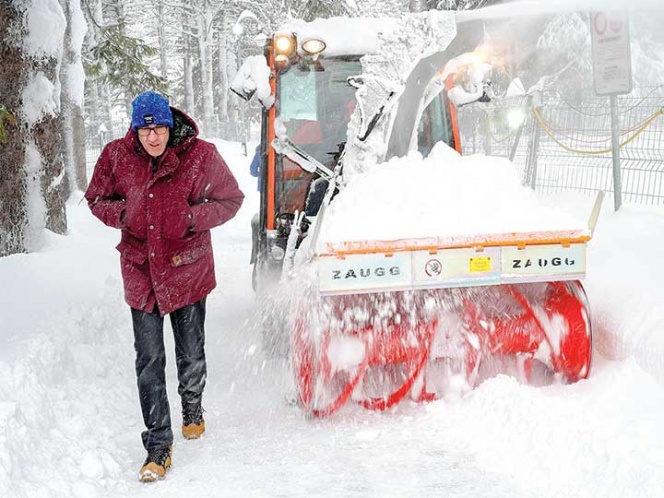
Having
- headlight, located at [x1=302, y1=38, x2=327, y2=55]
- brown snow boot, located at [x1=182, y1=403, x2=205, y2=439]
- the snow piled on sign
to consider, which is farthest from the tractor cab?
brown snow boot, located at [x1=182, y1=403, x2=205, y2=439]

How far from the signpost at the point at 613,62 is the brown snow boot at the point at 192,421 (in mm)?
5944

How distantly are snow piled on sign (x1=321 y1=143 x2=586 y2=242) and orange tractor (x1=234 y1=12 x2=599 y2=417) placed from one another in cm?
8

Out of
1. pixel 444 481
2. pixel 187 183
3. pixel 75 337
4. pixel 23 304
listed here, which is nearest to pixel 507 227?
pixel 444 481

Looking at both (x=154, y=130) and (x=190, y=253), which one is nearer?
(x=154, y=130)

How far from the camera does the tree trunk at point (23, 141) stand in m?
7.29

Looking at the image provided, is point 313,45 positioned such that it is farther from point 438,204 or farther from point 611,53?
point 611,53

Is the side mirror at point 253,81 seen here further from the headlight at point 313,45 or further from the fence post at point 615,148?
Result: the fence post at point 615,148

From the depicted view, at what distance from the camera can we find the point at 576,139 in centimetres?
1141

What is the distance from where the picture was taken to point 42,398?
14.2 ft

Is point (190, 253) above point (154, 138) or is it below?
below

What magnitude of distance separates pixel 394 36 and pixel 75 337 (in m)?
3.18

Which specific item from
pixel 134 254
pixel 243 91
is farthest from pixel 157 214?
pixel 243 91

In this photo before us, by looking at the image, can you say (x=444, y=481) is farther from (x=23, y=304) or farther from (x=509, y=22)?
(x=23, y=304)

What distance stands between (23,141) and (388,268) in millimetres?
4899
